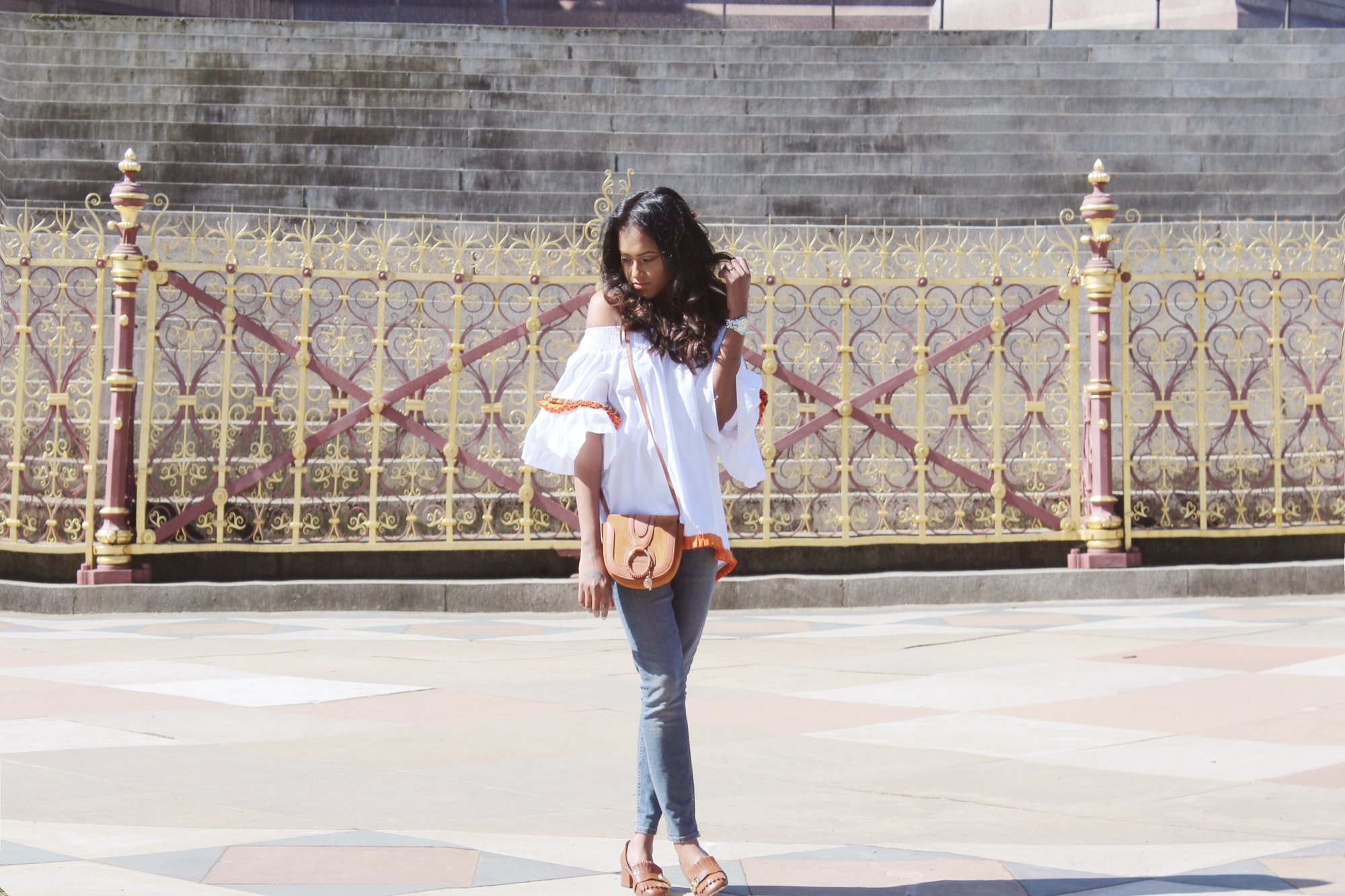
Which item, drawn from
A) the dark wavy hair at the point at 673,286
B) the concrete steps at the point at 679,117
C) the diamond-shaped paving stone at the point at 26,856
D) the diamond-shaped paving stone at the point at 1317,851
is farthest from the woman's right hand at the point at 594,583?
the concrete steps at the point at 679,117

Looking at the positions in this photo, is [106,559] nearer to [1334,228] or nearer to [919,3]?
[1334,228]

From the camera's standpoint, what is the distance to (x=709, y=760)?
6219 millimetres

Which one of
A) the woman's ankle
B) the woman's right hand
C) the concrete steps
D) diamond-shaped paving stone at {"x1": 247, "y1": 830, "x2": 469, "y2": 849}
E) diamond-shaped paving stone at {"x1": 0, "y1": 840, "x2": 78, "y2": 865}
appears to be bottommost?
diamond-shaped paving stone at {"x1": 247, "y1": 830, "x2": 469, "y2": 849}

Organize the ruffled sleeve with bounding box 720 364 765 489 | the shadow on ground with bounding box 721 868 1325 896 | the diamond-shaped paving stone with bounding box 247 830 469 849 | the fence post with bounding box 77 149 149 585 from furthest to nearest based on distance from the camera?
the fence post with bounding box 77 149 149 585, the diamond-shaped paving stone with bounding box 247 830 469 849, the ruffled sleeve with bounding box 720 364 765 489, the shadow on ground with bounding box 721 868 1325 896

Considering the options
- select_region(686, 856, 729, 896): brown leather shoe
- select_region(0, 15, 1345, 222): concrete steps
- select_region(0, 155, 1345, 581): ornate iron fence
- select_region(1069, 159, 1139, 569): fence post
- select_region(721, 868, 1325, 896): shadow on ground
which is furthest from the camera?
select_region(0, 15, 1345, 222): concrete steps

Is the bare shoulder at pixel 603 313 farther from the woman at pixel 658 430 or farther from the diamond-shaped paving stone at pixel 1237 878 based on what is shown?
the diamond-shaped paving stone at pixel 1237 878

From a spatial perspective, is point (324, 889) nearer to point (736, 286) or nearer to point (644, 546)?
point (644, 546)

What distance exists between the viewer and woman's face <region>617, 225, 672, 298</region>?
4.57 m

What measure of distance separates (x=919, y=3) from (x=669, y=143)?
10.8 meters

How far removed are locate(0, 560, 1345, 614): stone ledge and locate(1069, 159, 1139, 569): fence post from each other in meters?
0.18

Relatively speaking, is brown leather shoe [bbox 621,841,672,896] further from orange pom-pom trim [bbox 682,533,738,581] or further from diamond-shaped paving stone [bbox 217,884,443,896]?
orange pom-pom trim [bbox 682,533,738,581]

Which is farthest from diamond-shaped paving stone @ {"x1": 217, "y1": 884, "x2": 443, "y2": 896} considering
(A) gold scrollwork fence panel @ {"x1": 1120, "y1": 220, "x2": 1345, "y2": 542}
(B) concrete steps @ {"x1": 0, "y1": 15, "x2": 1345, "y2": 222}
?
(B) concrete steps @ {"x1": 0, "y1": 15, "x2": 1345, "y2": 222}

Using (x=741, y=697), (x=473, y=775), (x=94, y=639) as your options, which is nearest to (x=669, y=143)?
(x=94, y=639)

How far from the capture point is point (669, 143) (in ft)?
59.3
